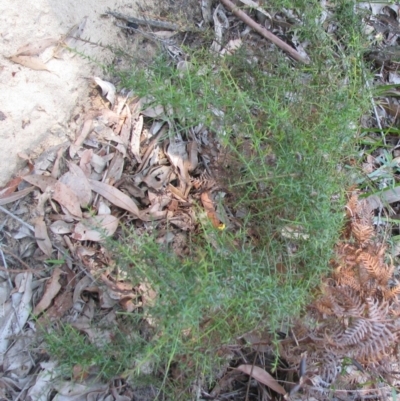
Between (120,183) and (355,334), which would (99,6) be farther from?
(355,334)

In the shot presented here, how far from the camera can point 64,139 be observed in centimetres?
272

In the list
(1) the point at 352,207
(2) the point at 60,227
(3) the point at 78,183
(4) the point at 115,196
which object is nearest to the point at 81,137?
(3) the point at 78,183

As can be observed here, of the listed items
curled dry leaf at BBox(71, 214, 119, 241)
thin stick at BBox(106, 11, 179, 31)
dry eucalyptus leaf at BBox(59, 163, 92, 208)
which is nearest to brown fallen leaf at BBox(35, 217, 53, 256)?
curled dry leaf at BBox(71, 214, 119, 241)

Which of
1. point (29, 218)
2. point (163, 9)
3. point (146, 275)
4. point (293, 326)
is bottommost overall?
point (293, 326)

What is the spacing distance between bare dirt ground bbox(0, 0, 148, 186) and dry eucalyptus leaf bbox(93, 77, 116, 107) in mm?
67

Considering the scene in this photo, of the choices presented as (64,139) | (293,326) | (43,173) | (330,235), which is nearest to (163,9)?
(64,139)

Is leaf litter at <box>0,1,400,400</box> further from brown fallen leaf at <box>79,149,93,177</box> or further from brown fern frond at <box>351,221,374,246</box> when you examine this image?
brown fern frond at <box>351,221,374,246</box>

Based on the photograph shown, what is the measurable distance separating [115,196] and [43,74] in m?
0.74

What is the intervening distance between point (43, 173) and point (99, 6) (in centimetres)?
99

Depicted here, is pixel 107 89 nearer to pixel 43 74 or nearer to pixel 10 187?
pixel 43 74

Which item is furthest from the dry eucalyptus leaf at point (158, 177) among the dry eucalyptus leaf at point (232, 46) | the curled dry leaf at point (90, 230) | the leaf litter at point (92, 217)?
the dry eucalyptus leaf at point (232, 46)

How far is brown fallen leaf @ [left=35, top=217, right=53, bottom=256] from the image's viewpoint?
257 centimetres

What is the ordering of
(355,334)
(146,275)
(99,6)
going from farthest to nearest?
(99,6)
(355,334)
(146,275)

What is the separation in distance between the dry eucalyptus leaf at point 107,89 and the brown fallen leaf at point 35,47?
0.29 m
